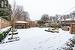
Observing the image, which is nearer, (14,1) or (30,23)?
(14,1)

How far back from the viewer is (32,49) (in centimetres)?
1153

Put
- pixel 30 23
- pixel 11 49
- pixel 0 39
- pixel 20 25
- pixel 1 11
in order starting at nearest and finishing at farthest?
pixel 11 49, pixel 0 39, pixel 1 11, pixel 20 25, pixel 30 23

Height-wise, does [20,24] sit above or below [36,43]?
above

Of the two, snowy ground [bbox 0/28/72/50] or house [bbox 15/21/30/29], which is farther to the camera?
house [bbox 15/21/30/29]

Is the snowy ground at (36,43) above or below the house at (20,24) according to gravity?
below

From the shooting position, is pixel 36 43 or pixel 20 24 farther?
pixel 20 24

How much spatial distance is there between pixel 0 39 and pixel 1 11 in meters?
17.9

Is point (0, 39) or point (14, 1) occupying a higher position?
point (14, 1)

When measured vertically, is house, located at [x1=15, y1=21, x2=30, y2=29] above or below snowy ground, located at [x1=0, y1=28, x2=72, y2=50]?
above

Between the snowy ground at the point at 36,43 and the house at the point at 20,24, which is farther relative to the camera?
the house at the point at 20,24

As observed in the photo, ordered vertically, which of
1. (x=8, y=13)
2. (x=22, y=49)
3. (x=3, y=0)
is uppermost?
(x=3, y=0)

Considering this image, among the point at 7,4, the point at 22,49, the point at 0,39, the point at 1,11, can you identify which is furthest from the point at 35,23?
the point at 22,49

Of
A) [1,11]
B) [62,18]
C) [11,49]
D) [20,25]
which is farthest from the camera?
[62,18]

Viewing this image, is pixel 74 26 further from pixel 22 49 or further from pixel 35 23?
pixel 35 23
